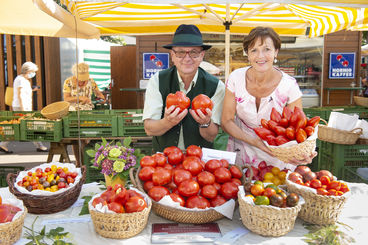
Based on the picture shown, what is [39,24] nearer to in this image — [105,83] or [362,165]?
[362,165]

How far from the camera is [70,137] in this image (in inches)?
191

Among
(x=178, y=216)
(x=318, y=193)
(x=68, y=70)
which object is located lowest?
(x=178, y=216)

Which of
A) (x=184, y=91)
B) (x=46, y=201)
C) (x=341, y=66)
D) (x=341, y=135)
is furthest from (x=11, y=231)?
(x=341, y=66)

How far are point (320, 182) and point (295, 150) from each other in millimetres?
235

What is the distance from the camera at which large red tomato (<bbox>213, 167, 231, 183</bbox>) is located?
201 centimetres

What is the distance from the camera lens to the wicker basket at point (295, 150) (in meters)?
1.96

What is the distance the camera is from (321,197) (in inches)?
70.3

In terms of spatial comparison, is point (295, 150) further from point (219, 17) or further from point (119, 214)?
point (219, 17)

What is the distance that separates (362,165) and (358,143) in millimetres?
352

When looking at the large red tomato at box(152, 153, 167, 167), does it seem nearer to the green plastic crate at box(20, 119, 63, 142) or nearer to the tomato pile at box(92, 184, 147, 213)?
the tomato pile at box(92, 184, 147, 213)

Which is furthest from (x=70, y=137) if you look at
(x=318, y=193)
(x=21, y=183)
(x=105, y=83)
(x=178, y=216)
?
(x=105, y=83)

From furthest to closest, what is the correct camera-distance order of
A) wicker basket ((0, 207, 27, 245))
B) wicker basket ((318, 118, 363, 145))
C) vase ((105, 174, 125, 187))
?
wicker basket ((318, 118, 363, 145)), vase ((105, 174, 125, 187)), wicker basket ((0, 207, 27, 245))

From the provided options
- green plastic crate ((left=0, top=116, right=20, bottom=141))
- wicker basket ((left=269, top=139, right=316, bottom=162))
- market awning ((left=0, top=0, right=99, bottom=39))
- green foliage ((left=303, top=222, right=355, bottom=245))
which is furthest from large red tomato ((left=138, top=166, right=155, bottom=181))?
green plastic crate ((left=0, top=116, right=20, bottom=141))

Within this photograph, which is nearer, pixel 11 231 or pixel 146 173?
pixel 11 231
